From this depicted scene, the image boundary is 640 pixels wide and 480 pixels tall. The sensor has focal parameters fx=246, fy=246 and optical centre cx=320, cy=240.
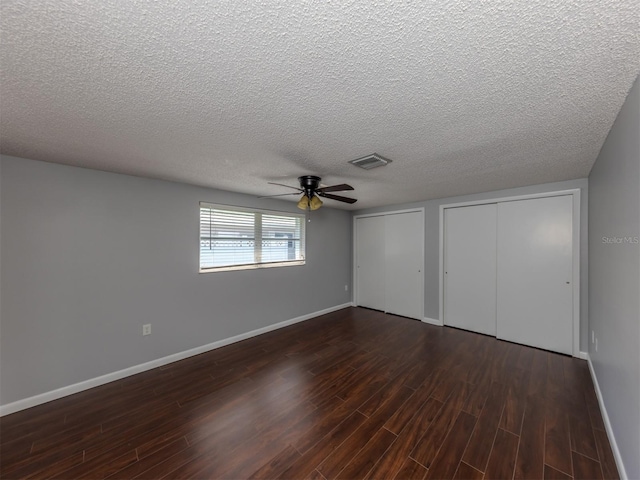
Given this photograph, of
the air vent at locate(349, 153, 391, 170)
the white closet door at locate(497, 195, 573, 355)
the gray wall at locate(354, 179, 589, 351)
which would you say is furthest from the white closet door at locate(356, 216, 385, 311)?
the air vent at locate(349, 153, 391, 170)

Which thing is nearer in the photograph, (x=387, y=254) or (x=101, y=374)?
(x=101, y=374)

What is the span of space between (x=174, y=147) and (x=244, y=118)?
0.85 metres

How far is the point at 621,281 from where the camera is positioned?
152 cm

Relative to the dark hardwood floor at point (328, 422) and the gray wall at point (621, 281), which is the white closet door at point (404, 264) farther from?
the gray wall at point (621, 281)

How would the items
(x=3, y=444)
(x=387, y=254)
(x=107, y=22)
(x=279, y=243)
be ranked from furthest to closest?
(x=387, y=254), (x=279, y=243), (x=3, y=444), (x=107, y=22)

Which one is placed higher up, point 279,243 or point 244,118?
point 244,118

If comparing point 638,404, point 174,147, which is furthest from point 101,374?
point 638,404

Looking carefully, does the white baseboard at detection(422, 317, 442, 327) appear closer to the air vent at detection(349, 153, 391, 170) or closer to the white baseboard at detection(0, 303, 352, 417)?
the white baseboard at detection(0, 303, 352, 417)

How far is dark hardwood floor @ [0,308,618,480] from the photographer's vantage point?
1.59 meters

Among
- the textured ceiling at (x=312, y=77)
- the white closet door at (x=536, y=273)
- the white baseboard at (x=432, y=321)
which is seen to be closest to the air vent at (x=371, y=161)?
the textured ceiling at (x=312, y=77)

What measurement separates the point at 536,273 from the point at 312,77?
3871 mm

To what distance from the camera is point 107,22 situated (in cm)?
88

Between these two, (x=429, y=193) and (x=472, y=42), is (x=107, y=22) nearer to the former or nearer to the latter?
(x=472, y=42)

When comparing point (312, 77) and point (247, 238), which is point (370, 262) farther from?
point (312, 77)
